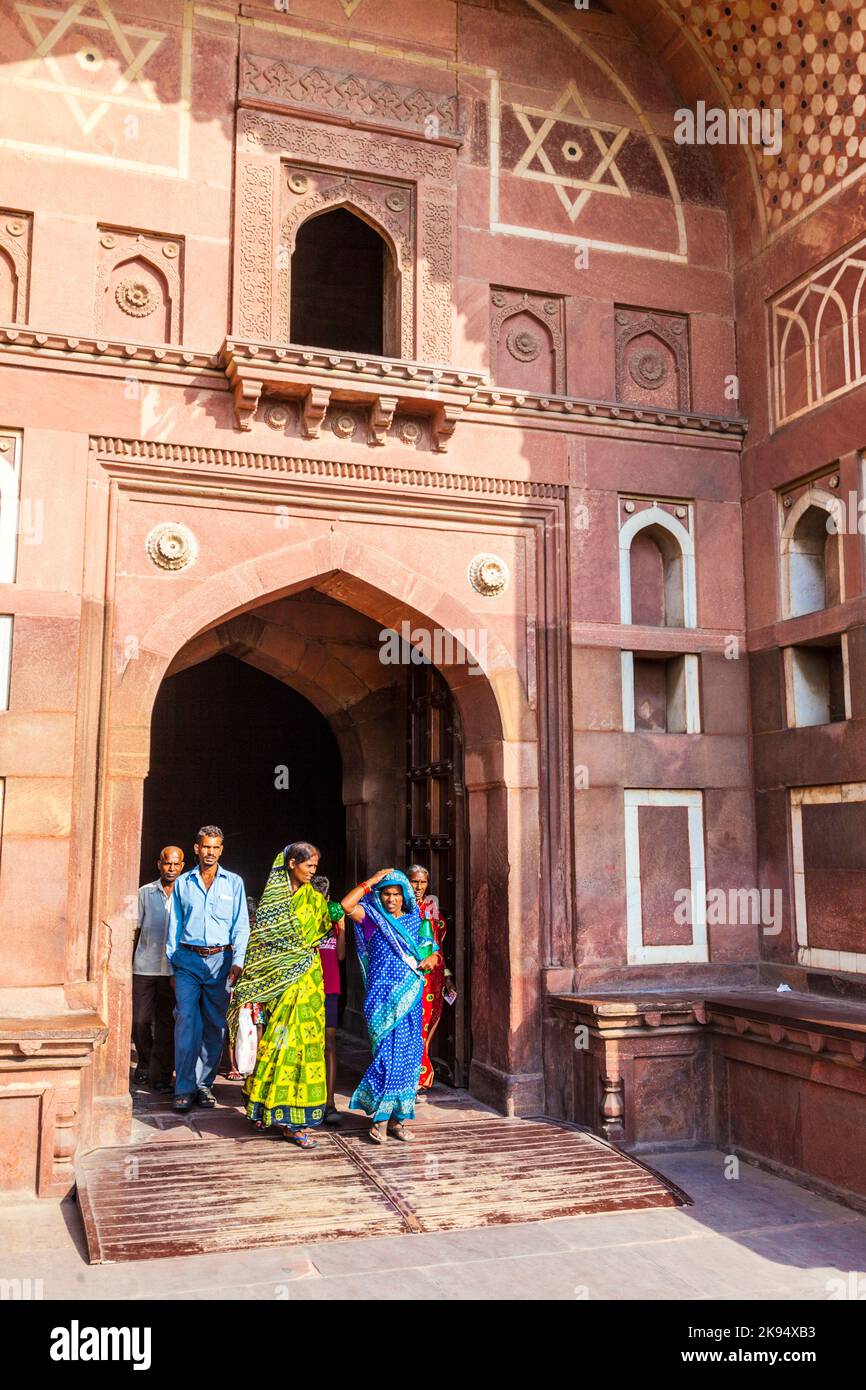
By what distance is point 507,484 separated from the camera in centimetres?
757

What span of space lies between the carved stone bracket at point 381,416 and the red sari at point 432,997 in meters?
2.84

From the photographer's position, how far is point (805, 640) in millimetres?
7293

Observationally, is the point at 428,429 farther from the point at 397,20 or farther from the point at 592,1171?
the point at 592,1171

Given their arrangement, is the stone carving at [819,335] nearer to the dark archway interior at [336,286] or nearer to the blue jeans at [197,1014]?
the blue jeans at [197,1014]

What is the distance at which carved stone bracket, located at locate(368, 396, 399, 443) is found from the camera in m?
7.11

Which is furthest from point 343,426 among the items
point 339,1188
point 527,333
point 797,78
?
point 339,1188

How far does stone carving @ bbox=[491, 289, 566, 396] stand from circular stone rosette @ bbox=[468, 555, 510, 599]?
3.86 feet

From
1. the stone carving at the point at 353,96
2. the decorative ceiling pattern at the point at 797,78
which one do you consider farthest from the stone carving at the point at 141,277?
the decorative ceiling pattern at the point at 797,78

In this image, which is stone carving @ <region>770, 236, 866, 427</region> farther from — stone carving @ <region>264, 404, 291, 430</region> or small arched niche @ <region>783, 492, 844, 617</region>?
stone carving @ <region>264, 404, 291, 430</region>

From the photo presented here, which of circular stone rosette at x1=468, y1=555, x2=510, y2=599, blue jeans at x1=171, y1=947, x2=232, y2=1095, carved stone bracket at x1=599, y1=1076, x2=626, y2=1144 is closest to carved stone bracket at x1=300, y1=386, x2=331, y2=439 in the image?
circular stone rosette at x1=468, y1=555, x2=510, y2=599

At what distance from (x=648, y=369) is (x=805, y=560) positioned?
1666 millimetres

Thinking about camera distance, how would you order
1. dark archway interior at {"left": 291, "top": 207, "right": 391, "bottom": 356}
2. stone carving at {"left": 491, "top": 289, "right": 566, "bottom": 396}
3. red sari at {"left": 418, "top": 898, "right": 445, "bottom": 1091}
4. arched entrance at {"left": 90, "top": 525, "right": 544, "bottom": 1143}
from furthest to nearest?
1. dark archway interior at {"left": 291, "top": 207, "right": 391, "bottom": 356}
2. stone carving at {"left": 491, "top": 289, "right": 566, "bottom": 396}
3. red sari at {"left": 418, "top": 898, "right": 445, "bottom": 1091}
4. arched entrance at {"left": 90, "top": 525, "right": 544, "bottom": 1143}
